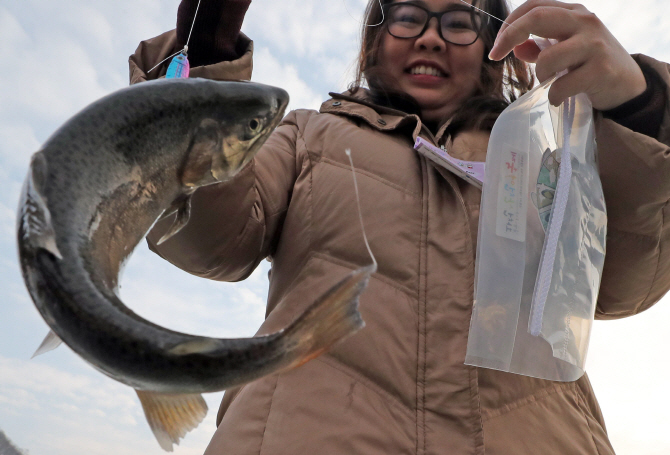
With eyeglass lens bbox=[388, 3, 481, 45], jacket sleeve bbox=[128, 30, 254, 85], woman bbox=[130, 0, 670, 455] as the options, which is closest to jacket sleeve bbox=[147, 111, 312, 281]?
woman bbox=[130, 0, 670, 455]

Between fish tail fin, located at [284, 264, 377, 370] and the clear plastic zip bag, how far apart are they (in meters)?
0.94

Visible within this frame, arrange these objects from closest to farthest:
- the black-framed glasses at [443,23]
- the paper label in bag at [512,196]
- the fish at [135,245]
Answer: the fish at [135,245]
the paper label in bag at [512,196]
the black-framed glasses at [443,23]

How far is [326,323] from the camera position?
0.58 m

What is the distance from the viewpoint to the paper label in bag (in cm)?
158

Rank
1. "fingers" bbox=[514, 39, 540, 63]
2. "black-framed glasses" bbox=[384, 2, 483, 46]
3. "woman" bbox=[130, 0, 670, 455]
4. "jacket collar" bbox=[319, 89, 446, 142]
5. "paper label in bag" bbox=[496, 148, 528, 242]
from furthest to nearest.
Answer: "black-framed glasses" bbox=[384, 2, 483, 46] < "jacket collar" bbox=[319, 89, 446, 142] < "fingers" bbox=[514, 39, 540, 63] < "paper label in bag" bbox=[496, 148, 528, 242] < "woman" bbox=[130, 0, 670, 455]

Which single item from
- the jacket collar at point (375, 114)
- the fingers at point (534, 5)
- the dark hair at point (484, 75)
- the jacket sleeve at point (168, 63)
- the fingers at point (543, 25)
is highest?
the fingers at point (534, 5)

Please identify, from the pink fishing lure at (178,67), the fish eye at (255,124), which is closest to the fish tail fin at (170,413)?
the fish eye at (255,124)

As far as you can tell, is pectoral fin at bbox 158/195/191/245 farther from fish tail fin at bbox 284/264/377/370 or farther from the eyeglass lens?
the eyeglass lens

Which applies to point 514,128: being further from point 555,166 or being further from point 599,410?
point 599,410

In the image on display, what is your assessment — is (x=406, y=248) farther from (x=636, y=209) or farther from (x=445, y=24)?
(x=445, y=24)

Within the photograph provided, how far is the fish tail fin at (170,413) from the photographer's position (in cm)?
61

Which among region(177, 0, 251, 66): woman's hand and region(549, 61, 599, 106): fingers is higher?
region(177, 0, 251, 66): woman's hand

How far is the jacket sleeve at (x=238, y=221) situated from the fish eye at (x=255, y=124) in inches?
14.1

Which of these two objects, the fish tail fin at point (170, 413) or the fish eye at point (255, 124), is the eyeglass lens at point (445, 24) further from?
the fish tail fin at point (170, 413)
